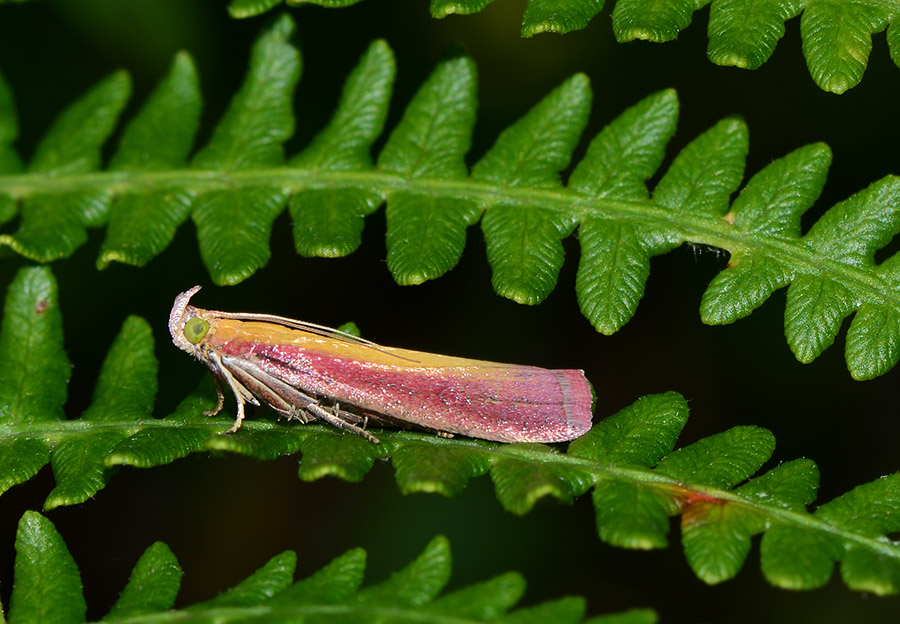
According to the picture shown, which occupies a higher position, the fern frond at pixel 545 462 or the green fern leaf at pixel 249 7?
the green fern leaf at pixel 249 7

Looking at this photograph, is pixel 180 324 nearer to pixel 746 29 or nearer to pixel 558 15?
pixel 558 15

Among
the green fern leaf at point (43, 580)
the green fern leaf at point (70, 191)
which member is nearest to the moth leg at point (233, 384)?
the green fern leaf at point (43, 580)

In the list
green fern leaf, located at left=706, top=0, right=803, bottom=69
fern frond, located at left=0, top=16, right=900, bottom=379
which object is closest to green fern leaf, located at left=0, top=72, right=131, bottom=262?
fern frond, located at left=0, top=16, right=900, bottom=379

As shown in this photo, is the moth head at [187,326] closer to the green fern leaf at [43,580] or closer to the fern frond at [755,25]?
the green fern leaf at [43,580]

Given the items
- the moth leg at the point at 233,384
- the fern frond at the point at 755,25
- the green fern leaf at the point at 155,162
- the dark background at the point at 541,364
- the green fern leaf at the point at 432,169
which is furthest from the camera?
the dark background at the point at 541,364

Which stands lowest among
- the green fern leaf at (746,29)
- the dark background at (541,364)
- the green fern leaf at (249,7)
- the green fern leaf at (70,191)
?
the dark background at (541,364)

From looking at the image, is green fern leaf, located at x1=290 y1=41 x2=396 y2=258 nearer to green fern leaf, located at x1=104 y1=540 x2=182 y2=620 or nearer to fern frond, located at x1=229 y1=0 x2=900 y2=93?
fern frond, located at x1=229 y1=0 x2=900 y2=93

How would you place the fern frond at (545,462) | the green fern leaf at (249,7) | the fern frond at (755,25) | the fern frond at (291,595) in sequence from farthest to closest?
the green fern leaf at (249,7) < the fern frond at (755,25) < the fern frond at (545,462) < the fern frond at (291,595)

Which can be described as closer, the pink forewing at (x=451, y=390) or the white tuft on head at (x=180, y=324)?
the pink forewing at (x=451, y=390)
